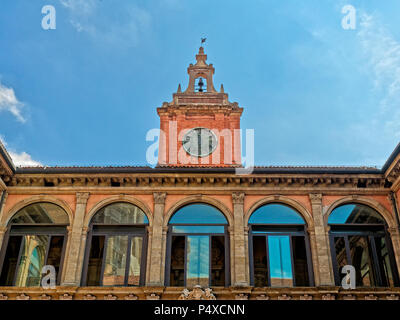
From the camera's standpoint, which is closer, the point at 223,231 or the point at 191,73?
the point at 223,231

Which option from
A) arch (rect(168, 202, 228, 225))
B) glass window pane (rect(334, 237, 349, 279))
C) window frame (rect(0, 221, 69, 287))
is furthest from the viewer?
arch (rect(168, 202, 228, 225))

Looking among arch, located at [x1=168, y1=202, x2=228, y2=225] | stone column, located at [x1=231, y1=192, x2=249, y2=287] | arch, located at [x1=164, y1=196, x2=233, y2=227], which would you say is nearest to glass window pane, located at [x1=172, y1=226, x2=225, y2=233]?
arch, located at [x1=168, y1=202, x2=228, y2=225]

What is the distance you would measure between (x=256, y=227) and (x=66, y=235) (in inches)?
232

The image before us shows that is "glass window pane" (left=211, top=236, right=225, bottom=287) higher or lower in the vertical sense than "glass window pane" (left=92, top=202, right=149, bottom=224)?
lower

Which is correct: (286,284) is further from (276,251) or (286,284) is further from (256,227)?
(256,227)

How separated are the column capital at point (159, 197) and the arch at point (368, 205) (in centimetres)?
510

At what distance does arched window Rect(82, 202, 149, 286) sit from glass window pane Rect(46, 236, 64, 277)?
0.88 m

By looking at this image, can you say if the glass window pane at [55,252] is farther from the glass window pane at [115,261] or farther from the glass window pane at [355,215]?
the glass window pane at [355,215]

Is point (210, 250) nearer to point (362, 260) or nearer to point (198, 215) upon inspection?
point (198, 215)

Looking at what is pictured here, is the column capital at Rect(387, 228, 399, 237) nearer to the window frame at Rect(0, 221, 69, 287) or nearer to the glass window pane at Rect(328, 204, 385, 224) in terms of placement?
the glass window pane at Rect(328, 204, 385, 224)

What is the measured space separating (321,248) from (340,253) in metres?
0.69

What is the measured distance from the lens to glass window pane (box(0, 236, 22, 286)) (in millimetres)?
13352
